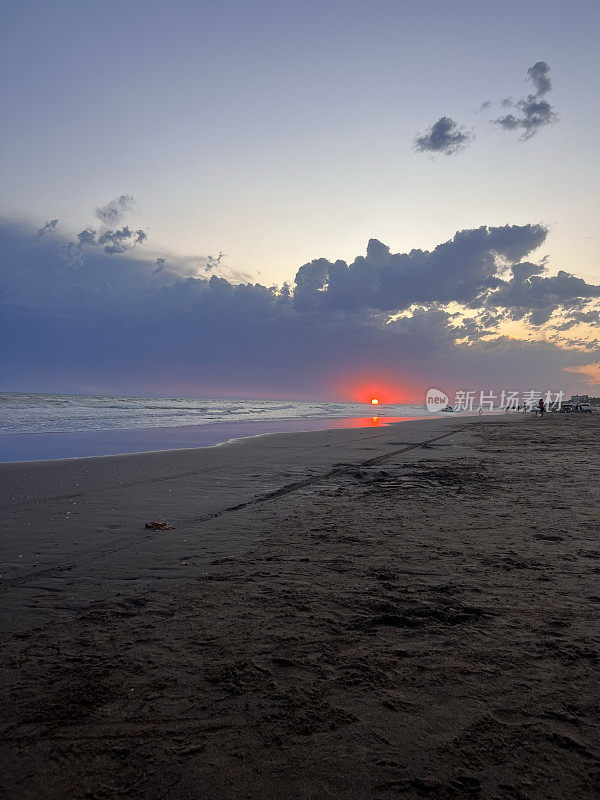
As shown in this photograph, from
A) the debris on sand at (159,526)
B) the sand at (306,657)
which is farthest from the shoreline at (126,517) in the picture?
the debris on sand at (159,526)

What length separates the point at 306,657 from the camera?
3.24 metres

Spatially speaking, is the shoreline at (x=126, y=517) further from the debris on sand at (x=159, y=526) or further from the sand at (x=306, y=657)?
the debris on sand at (x=159, y=526)

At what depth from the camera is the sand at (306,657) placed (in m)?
2.27

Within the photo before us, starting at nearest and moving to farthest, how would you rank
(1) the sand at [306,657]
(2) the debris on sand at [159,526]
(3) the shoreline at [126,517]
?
(1) the sand at [306,657] < (3) the shoreline at [126,517] < (2) the debris on sand at [159,526]

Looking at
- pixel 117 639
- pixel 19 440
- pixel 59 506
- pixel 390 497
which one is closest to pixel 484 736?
pixel 117 639

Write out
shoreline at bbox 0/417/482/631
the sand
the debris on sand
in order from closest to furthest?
the sand → shoreline at bbox 0/417/482/631 → the debris on sand

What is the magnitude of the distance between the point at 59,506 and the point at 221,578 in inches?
181

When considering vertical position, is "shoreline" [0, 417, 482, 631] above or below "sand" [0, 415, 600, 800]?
below

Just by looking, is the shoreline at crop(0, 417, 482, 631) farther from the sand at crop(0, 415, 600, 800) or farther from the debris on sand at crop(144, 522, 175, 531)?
the debris on sand at crop(144, 522, 175, 531)

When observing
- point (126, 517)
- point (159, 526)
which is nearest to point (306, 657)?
point (159, 526)

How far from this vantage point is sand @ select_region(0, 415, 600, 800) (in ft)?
7.43

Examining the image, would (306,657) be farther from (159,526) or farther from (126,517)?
(126,517)

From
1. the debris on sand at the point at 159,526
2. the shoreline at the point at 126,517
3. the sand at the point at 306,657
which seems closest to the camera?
the sand at the point at 306,657

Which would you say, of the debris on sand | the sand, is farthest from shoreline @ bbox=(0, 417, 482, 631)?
the debris on sand
